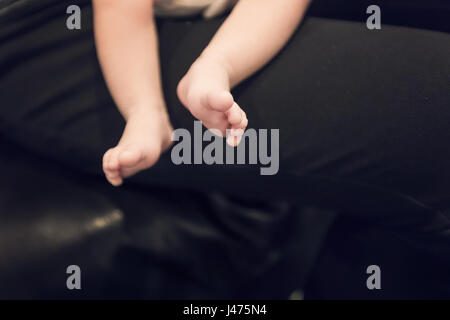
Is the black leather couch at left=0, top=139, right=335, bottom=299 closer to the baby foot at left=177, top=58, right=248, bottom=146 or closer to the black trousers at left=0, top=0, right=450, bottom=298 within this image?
the black trousers at left=0, top=0, right=450, bottom=298

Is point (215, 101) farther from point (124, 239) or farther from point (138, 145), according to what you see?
point (124, 239)

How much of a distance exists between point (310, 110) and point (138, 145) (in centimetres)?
19

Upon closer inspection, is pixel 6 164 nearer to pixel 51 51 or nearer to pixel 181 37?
pixel 51 51

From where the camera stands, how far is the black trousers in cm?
44

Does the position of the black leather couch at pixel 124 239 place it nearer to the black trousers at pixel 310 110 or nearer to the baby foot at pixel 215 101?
the black trousers at pixel 310 110

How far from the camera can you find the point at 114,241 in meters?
0.53

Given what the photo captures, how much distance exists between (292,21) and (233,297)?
1.21 ft

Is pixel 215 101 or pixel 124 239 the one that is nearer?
pixel 215 101

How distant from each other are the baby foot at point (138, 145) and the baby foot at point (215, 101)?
6 centimetres

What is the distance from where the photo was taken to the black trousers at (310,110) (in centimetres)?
44

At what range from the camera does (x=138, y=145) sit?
435mm

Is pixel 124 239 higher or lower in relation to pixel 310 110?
lower

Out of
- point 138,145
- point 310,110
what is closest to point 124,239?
point 138,145

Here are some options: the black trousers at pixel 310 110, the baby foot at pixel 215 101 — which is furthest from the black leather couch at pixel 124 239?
the baby foot at pixel 215 101
